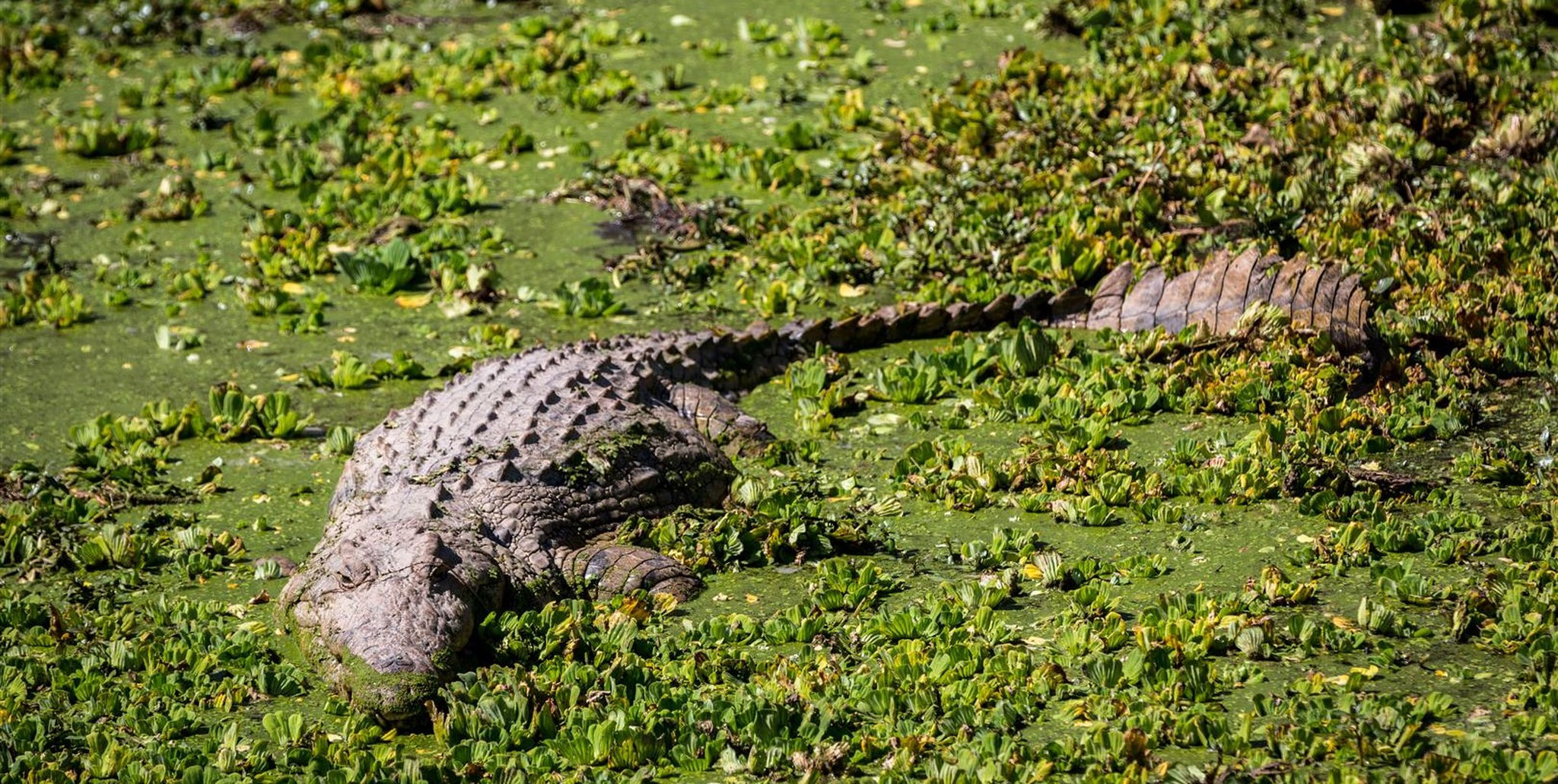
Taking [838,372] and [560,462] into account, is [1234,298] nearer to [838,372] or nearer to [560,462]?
[838,372]

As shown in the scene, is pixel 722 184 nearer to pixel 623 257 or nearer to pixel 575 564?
pixel 623 257

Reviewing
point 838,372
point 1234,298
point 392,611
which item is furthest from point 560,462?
point 1234,298

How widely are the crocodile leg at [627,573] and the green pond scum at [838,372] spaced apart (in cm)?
11

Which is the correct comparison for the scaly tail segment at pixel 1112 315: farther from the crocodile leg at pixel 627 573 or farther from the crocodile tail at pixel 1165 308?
the crocodile leg at pixel 627 573

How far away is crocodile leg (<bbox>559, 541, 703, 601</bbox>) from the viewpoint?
5.29 meters

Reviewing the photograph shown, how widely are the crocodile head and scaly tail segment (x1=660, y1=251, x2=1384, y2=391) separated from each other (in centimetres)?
207

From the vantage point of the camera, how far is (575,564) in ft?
17.9

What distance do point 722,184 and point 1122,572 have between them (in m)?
4.73

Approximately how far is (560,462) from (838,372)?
190 centimetres

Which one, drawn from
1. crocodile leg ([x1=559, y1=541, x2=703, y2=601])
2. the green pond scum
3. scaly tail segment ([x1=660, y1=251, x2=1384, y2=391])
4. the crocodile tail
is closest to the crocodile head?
the green pond scum

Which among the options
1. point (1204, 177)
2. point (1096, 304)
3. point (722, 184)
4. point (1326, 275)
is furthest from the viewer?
point (722, 184)

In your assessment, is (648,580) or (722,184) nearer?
(648,580)

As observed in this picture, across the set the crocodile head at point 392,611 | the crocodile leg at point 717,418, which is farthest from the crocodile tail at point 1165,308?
the crocodile head at point 392,611

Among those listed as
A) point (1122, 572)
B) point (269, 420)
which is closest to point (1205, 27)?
point (1122, 572)
